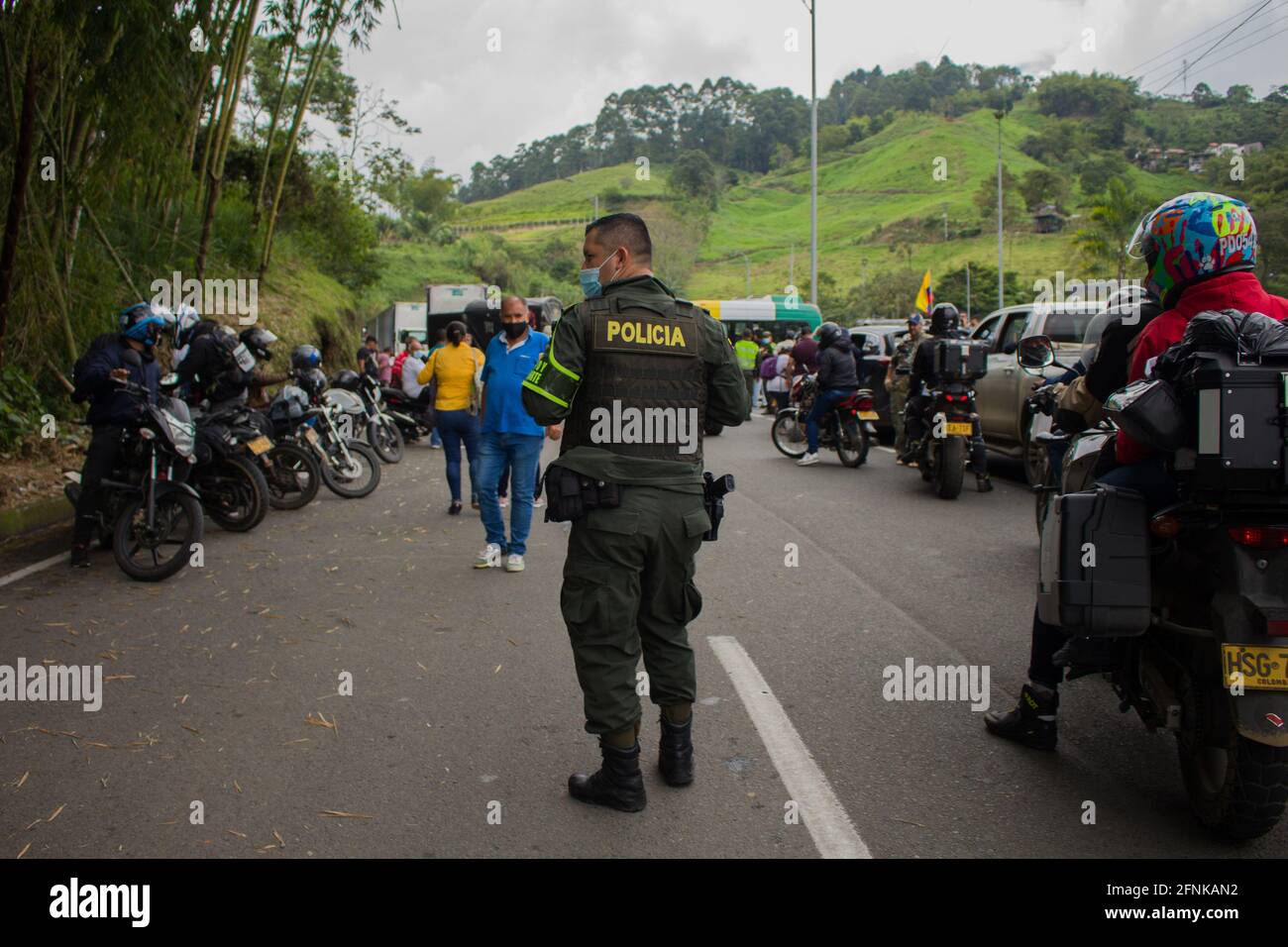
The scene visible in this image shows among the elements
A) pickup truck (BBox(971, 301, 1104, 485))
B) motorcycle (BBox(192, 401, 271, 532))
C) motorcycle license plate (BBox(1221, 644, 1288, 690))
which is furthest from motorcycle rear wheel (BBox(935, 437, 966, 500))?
motorcycle license plate (BBox(1221, 644, 1288, 690))

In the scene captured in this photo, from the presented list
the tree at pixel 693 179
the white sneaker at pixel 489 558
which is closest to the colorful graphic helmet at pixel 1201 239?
the white sneaker at pixel 489 558

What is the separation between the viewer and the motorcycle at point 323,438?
35.8ft

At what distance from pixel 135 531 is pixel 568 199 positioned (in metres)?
119

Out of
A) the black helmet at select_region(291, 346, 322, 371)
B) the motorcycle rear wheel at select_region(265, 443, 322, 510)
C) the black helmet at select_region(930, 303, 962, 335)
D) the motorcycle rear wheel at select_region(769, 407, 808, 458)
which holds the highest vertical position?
the black helmet at select_region(930, 303, 962, 335)

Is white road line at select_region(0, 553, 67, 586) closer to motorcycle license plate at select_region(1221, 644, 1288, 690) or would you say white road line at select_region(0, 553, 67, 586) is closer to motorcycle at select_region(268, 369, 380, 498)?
motorcycle at select_region(268, 369, 380, 498)

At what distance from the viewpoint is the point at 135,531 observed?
301 inches

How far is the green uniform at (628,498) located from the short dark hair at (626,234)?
0.13 meters

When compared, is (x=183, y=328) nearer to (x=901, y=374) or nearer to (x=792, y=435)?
(x=792, y=435)

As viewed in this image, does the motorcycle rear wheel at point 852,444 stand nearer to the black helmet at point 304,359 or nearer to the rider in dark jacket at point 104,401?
the black helmet at point 304,359

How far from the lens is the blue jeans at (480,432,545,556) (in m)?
7.78

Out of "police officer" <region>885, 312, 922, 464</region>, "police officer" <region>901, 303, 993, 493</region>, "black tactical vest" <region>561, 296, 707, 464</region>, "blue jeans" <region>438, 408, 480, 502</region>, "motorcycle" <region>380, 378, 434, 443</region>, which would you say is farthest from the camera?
"motorcycle" <region>380, 378, 434, 443</region>
